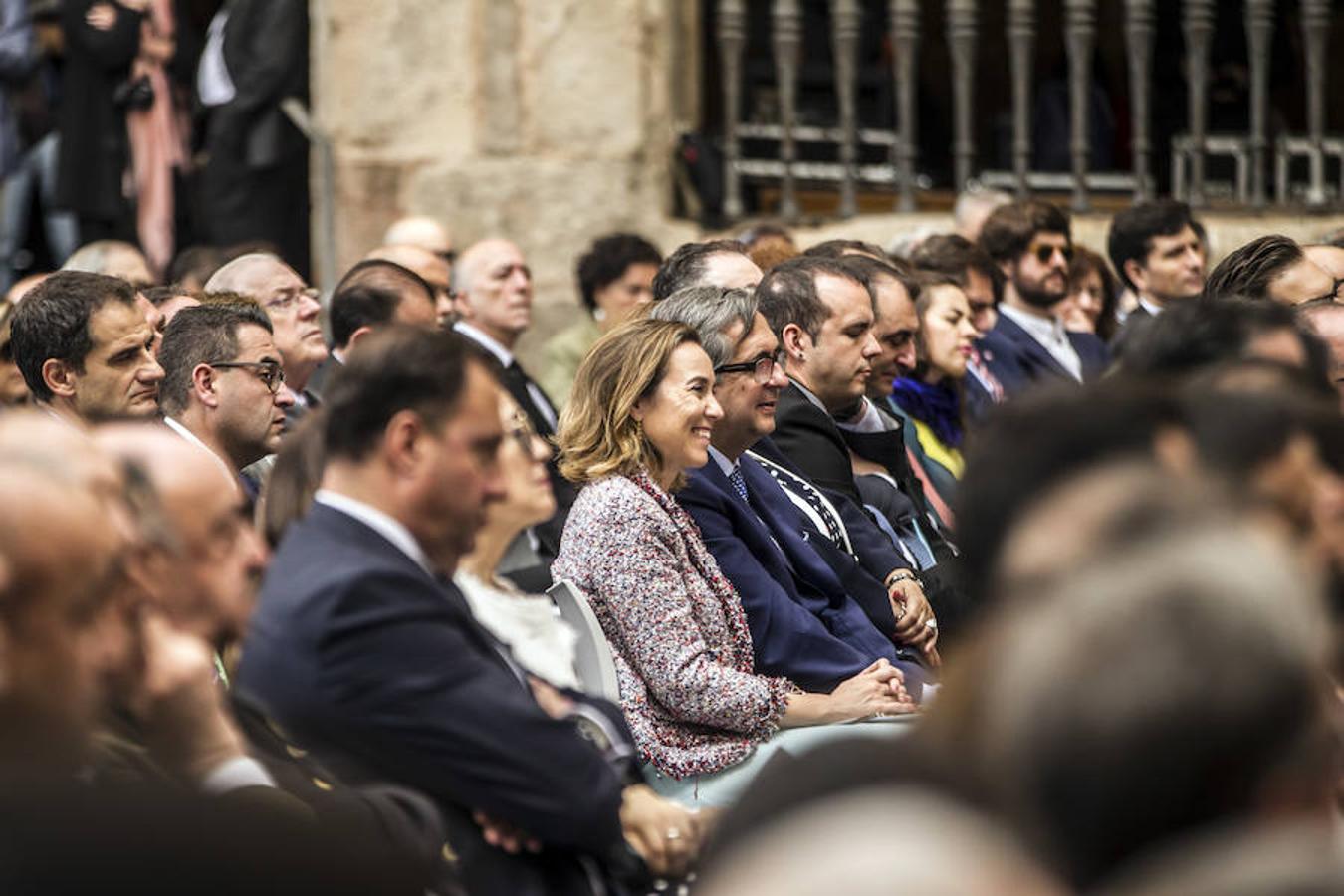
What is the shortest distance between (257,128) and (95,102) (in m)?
0.76

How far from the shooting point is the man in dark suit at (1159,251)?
8.16 meters

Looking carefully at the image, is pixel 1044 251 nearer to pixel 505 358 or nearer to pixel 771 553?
pixel 505 358

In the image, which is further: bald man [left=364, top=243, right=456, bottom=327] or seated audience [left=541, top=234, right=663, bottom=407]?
seated audience [left=541, top=234, right=663, bottom=407]

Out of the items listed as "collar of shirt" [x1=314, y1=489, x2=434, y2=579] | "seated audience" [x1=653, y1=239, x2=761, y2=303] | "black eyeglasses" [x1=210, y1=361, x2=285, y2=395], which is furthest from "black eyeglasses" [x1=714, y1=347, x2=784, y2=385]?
"collar of shirt" [x1=314, y1=489, x2=434, y2=579]

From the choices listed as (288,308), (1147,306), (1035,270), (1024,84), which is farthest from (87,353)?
(1024,84)

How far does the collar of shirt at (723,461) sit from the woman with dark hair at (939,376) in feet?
5.04

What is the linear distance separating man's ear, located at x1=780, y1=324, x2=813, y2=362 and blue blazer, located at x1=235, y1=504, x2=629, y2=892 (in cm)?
285

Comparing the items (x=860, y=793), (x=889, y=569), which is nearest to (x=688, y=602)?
(x=889, y=569)

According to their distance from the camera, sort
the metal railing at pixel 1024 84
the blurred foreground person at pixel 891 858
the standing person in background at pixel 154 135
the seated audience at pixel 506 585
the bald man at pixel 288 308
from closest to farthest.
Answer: the blurred foreground person at pixel 891 858 → the seated audience at pixel 506 585 → the bald man at pixel 288 308 → the metal railing at pixel 1024 84 → the standing person in background at pixel 154 135

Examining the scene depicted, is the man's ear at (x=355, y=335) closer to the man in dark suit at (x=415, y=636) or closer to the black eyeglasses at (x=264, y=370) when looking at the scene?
the black eyeglasses at (x=264, y=370)

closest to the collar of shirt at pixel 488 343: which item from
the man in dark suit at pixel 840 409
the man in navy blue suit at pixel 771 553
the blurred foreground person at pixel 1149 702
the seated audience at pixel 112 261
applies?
Answer: the seated audience at pixel 112 261

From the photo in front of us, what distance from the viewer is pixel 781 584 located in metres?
5.54

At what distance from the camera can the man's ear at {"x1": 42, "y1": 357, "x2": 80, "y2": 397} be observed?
5.68 metres

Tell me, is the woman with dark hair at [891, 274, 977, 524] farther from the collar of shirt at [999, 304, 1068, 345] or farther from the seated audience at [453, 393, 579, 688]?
the seated audience at [453, 393, 579, 688]
